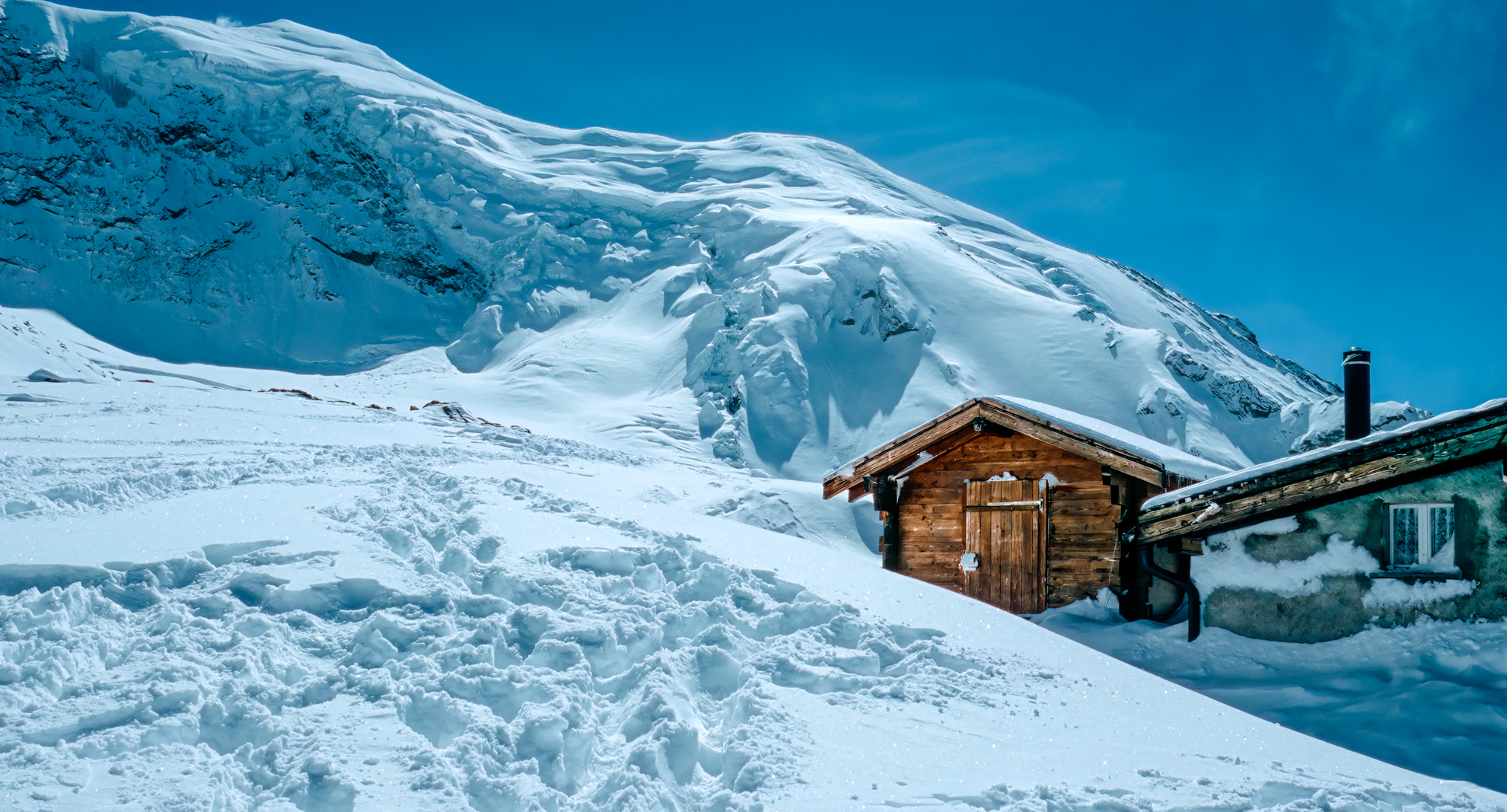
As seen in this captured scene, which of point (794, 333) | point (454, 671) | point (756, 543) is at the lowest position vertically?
point (454, 671)

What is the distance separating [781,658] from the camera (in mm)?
5711

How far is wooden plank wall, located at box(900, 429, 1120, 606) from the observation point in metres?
11.3

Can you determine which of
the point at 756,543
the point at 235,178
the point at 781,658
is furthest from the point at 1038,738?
the point at 235,178

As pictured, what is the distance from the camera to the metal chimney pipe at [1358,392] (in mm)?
10750

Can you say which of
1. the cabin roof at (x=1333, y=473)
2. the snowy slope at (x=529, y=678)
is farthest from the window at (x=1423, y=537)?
the snowy slope at (x=529, y=678)

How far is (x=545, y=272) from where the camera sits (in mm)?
48031

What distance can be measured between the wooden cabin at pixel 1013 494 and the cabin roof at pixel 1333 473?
1184mm

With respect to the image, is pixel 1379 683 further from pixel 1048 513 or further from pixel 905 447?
pixel 905 447

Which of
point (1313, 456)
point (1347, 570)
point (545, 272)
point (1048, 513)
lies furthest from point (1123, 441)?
point (545, 272)

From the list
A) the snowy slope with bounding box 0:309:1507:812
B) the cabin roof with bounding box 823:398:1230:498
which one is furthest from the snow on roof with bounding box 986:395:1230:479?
the snowy slope with bounding box 0:309:1507:812

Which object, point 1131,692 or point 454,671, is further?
point 1131,692

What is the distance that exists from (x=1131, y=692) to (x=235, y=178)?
55924 millimetres

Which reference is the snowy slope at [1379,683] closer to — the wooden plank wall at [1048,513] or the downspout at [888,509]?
the wooden plank wall at [1048,513]

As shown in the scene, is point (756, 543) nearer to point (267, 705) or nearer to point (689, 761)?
point (689, 761)
